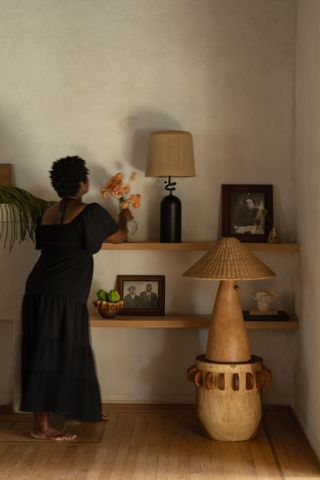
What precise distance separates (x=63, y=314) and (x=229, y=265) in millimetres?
958

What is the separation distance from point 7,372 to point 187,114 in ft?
6.70

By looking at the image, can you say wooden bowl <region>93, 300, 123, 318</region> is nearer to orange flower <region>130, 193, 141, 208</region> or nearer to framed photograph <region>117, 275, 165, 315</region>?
framed photograph <region>117, 275, 165, 315</region>

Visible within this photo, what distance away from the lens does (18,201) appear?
16.2 ft

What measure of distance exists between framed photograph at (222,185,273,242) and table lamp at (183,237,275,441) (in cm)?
52

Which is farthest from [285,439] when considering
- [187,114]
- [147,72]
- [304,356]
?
[147,72]

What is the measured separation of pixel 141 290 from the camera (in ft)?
17.1

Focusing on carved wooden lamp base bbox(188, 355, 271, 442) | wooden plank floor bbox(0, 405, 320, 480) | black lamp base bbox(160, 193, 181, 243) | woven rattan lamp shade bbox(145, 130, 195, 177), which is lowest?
wooden plank floor bbox(0, 405, 320, 480)

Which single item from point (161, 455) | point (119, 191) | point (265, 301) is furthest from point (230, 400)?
point (119, 191)

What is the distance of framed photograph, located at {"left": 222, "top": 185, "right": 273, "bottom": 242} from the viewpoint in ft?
16.9

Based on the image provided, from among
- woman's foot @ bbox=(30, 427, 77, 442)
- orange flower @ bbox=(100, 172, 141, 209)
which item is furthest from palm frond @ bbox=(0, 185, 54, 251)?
woman's foot @ bbox=(30, 427, 77, 442)

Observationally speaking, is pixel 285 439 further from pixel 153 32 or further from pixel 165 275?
pixel 153 32

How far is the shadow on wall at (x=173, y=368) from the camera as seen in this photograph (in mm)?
5266

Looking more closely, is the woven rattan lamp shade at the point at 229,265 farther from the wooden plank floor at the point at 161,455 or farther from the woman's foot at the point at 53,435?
the woman's foot at the point at 53,435

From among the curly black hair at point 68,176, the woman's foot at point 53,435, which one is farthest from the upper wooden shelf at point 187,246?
the woman's foot at point 53,435
